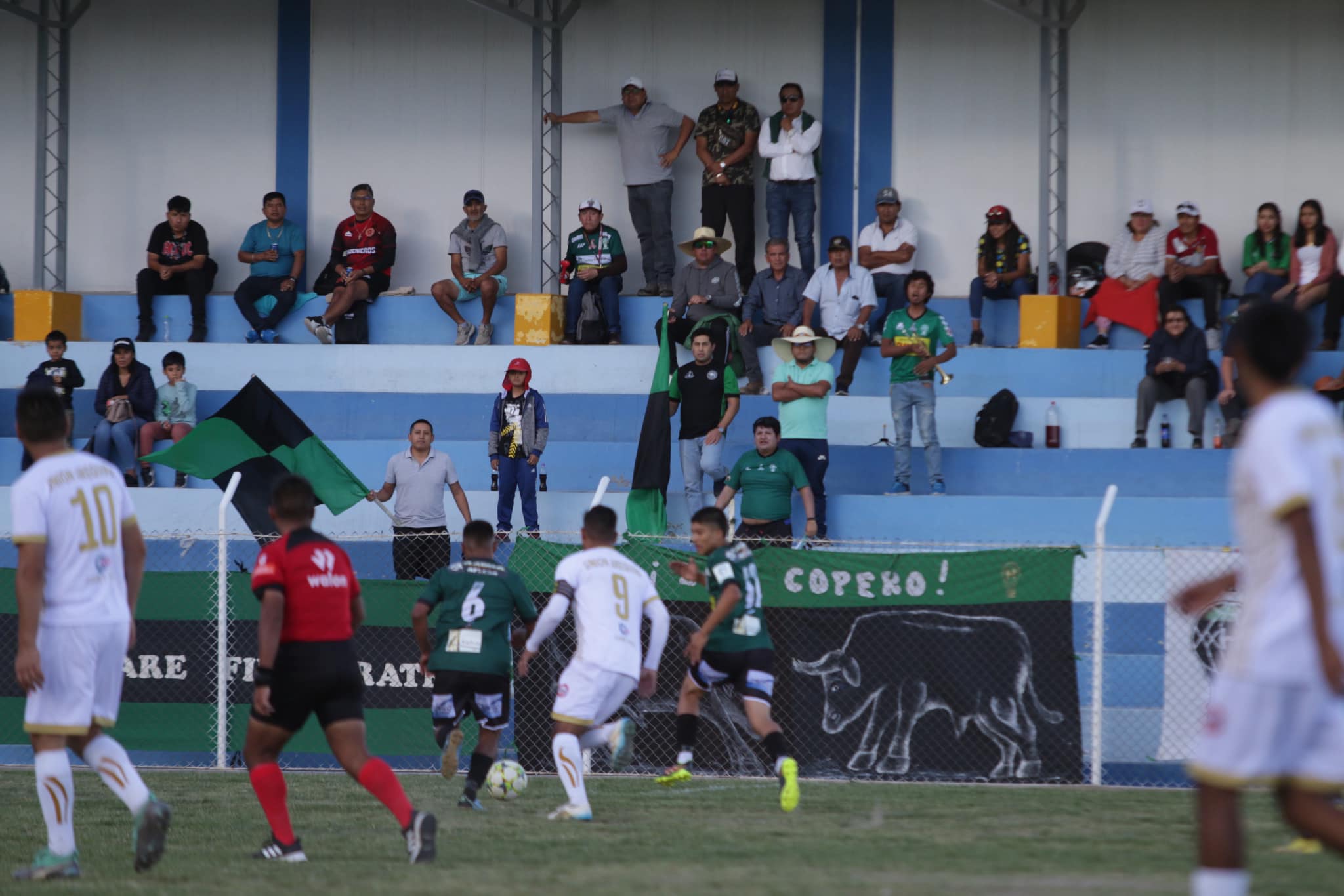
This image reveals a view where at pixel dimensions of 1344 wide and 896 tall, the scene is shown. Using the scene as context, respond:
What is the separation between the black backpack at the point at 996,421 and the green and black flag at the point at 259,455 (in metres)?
6.60

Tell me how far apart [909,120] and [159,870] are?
14.9 metres

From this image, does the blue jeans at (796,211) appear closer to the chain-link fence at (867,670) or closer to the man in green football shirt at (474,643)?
the chain-link fence at (867,670)

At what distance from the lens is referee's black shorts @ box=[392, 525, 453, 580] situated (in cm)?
1298

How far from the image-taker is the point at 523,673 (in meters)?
8.86

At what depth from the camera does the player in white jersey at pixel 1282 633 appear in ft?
14.3

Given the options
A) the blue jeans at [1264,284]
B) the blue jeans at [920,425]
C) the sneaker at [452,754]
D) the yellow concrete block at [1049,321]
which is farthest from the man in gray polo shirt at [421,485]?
the blue jeans at [1264,284]

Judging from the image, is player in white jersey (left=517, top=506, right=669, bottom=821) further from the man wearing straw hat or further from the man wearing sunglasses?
the man wearing sunglasses

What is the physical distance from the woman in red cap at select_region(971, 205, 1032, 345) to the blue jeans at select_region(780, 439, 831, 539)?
396 centimetres

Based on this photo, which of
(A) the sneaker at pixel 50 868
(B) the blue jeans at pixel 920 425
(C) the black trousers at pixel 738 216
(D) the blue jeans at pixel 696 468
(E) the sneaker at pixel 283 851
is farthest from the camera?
(C) the black trousers at pixel 738 216

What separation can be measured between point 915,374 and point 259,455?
634 cm

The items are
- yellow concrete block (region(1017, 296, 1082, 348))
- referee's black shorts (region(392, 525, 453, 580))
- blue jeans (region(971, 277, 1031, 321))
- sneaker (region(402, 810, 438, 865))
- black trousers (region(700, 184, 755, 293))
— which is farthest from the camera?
black trousers (region(700, 184, 755, 293))

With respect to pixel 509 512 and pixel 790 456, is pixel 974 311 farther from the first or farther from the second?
pixel 509 512

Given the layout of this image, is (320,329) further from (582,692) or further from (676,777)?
(582,692)

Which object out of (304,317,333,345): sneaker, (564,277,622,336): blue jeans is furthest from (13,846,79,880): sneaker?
(304,317,333,345): sneaker
